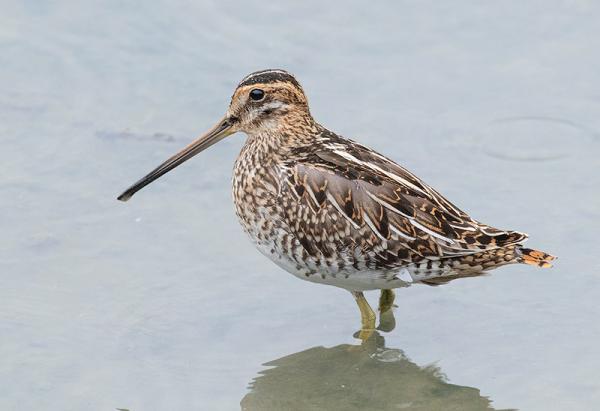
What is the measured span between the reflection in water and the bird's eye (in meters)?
1.80

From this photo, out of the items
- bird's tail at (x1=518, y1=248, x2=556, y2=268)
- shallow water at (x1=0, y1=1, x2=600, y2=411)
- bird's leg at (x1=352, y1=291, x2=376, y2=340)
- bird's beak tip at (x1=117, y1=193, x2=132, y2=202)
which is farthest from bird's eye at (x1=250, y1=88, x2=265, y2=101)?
bird's tail at (x1=518, y1=248, x2=556, y2=268)

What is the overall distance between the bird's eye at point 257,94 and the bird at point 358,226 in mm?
10

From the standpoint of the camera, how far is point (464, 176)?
35.3ft

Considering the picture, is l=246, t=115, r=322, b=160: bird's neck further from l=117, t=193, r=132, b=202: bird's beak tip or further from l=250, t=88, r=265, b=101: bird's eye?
l=117, t=193, r=132, b=202: bird's beak tip

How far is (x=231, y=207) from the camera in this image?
10.5 m

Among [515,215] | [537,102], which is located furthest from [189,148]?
[537,102]

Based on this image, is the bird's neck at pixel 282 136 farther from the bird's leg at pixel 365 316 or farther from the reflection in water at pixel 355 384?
the reflection in water at pixel 355 384

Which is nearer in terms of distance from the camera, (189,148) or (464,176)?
(189,148)

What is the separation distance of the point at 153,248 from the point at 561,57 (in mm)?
4449

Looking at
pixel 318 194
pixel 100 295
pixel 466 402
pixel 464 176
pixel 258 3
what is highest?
pixel 258 3

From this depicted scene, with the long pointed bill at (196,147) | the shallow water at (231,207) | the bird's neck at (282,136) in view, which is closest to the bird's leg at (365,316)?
the shallow water at (231,207)

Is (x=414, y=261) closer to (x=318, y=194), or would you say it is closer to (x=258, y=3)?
(x=318, y=194)

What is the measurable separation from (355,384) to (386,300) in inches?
40.9

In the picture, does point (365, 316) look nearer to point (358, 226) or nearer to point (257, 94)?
point (358, 226)
